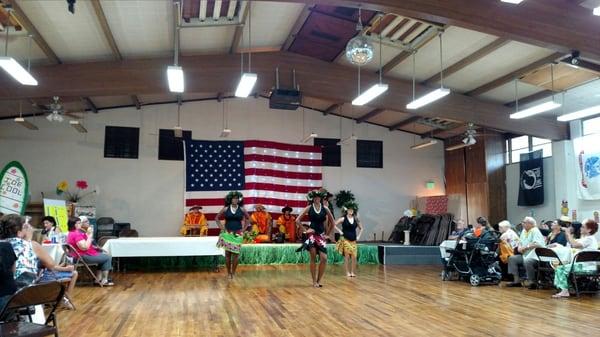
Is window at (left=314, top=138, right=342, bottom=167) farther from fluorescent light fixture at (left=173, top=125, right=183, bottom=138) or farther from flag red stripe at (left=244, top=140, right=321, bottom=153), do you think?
fluorescent light fixture at (left=173, top=125, right=183, bottom=138)

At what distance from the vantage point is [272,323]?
187 inches

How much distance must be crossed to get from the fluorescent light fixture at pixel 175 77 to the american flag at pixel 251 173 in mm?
5818

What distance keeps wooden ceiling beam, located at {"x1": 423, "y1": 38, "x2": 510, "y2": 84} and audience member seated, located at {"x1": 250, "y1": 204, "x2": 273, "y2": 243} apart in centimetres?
583

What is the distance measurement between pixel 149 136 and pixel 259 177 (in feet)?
11.3

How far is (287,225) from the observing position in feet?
44.9

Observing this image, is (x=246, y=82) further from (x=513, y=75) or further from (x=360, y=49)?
(x=513, y=75)

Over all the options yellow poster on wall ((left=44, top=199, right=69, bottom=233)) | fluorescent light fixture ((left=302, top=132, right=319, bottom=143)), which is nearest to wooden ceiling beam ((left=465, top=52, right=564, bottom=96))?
fluorescent light fixture ((left=302, top=132, right=319, bottom=143))

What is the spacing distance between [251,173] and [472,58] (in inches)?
283

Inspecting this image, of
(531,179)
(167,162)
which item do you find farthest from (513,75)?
(167,162)

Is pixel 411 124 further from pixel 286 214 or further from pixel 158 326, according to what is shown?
pixel 158 326

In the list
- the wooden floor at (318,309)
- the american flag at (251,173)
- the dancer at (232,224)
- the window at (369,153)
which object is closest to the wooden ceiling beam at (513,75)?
the wooden floor at (318,309)

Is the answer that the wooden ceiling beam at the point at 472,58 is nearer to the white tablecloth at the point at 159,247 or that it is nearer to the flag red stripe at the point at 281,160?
the flag red stripe at the point at 281,160

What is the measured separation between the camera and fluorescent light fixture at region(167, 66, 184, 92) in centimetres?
714

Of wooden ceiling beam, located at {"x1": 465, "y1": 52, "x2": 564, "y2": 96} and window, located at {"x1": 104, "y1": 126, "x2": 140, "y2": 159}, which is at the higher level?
wooden ceiling beam, located at {"x1": 465, "y1": 52, "x2": 564, "y2": 96}
